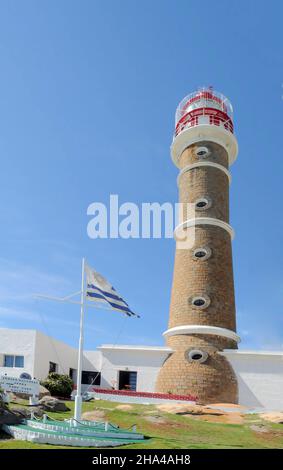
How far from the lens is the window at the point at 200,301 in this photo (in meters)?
29.0

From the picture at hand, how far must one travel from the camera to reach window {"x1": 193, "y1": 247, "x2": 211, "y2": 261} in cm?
3019

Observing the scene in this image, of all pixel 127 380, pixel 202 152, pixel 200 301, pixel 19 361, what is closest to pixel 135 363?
pixel 127 380

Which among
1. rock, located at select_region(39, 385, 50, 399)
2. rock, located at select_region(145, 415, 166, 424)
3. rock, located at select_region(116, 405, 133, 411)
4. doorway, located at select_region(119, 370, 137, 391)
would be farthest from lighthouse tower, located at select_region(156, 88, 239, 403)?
rock, located at select_region(39, 385, 50, 399)

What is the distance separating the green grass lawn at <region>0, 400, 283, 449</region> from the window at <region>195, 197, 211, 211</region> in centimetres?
1401

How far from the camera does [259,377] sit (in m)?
27.8

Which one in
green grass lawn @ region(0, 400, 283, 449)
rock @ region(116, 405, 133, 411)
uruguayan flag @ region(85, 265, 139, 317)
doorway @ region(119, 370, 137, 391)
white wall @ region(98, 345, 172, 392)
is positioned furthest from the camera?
doorway @ region(119, 370, 137, 391)

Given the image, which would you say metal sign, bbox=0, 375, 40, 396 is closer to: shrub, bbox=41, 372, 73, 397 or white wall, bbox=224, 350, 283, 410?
shrub, bbox=41, 372, 73, 397

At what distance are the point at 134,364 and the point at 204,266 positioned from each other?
792cm

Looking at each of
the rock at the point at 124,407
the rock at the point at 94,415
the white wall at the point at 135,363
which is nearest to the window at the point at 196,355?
the white wall at the point at 135,363

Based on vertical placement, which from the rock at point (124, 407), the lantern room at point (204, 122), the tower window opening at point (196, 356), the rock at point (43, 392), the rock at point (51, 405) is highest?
the lantern room at point (204, 122)

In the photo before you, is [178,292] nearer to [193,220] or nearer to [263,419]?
[193,220]

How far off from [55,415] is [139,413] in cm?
419

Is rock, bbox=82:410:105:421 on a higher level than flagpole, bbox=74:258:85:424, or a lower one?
lower

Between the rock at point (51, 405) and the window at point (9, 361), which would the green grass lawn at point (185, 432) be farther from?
the window at point (9, 361)
